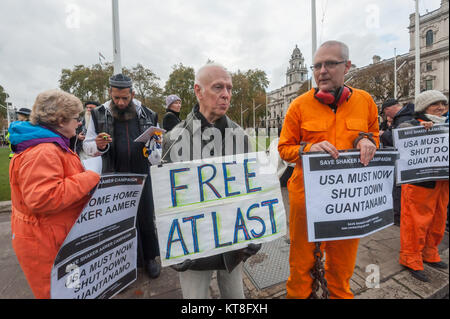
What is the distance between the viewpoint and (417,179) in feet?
7.84

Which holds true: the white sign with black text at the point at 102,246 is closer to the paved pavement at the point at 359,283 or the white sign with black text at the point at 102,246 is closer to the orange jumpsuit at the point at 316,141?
the paved pavement at the point at 359,283

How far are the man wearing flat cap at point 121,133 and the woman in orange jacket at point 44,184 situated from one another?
0.67 meters

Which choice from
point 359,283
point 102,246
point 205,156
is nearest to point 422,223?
point 359,283

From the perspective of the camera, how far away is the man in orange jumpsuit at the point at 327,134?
1760mm

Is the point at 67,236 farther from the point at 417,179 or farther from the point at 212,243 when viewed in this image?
the point at 417,179

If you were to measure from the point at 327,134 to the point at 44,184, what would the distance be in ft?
6.79

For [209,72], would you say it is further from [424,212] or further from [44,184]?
[424,212]

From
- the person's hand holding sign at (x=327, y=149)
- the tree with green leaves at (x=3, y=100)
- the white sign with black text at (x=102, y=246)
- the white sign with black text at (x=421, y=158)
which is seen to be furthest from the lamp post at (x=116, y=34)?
the tree with green leaves at (x=3, y=100)

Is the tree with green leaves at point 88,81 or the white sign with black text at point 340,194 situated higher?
the tree with green leaves at point 88,81

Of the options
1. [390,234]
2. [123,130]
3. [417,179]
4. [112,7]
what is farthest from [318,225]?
[112,7]

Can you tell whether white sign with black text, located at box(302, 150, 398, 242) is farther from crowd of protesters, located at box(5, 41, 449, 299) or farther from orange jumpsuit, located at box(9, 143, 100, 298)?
orange jumpsuit, located at box(9, 143, 100, 298)

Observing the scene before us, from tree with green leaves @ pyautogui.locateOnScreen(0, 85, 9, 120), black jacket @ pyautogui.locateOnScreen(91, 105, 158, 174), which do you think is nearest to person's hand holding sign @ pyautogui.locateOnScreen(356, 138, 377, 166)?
black jacket @ pyautogui.locateOnScreen(91, 105, 158, 174)

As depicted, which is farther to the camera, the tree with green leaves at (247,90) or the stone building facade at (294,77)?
the stone building facade at (294,77)

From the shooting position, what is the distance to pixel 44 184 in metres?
1.34
